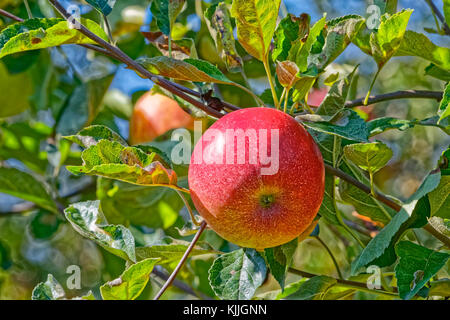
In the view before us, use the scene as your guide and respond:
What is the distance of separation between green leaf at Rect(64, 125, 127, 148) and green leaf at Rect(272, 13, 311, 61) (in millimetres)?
320

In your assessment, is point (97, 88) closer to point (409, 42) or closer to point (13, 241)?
point (409, 42)

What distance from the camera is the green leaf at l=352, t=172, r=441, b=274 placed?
90cm

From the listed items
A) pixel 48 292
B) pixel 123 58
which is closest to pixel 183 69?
pixel 123 58

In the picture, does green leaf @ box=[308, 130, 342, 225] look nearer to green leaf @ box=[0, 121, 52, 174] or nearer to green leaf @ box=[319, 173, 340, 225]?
green leaf @ box=[319, 173, 340, 225]

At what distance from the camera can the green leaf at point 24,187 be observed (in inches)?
65.1

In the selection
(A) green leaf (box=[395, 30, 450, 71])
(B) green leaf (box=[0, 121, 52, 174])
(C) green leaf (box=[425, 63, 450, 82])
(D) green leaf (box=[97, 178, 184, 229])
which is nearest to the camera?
(A) green leaf (box=[395, 30, 450, 71])

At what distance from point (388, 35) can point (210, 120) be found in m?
0.52

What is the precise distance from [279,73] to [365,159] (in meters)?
0.20

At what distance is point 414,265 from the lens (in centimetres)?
92

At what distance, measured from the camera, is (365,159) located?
979 millimetres

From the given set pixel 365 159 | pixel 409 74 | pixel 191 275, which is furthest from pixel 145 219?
pixel 409 74

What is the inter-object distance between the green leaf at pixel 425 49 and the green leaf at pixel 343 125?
9.6 inches

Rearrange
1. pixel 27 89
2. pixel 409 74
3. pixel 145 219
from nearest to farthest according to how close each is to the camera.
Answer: pixel 145 219 < pixel 27 89 < pixel 409 74

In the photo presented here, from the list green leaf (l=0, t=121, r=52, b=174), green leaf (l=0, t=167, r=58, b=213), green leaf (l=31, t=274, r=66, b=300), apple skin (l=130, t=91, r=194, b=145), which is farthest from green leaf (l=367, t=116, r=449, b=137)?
green leaf (l=0, t=121, r=52, b=174)
